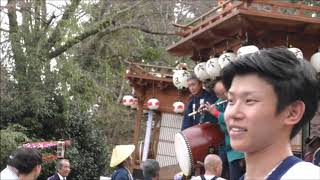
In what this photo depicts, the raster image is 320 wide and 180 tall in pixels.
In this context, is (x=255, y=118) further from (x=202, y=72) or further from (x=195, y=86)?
(x=202, y=72)

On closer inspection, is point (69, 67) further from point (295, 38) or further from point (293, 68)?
point (293, 68)

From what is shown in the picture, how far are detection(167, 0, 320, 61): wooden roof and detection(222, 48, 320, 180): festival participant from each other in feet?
16.1

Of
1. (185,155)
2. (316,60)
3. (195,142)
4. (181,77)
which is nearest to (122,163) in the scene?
(185,155)

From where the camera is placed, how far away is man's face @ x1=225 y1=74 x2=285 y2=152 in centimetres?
175

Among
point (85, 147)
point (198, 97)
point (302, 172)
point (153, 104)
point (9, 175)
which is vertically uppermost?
point (198, 97)

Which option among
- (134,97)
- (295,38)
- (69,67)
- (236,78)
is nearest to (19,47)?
(69,67)

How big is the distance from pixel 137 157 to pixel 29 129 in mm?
3133

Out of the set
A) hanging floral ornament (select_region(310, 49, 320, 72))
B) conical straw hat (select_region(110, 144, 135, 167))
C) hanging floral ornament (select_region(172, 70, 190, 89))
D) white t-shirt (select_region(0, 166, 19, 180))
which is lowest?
conical straw hat (select_region(110, 144, 135, 167))

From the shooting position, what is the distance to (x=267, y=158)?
179cm

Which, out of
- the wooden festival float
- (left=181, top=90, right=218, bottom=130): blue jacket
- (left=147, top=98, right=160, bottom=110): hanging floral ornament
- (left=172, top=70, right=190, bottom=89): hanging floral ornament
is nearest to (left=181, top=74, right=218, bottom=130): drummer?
(left=181, top=90, right=218, bottom=130): blue jacket

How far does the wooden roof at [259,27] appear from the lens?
679cm

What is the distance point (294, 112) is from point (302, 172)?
20 cm

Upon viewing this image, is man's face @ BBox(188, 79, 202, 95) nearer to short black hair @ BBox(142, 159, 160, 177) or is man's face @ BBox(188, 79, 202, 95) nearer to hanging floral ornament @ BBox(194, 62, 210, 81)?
hanging floral ornament @ BBox(194, 62, 210, 81)

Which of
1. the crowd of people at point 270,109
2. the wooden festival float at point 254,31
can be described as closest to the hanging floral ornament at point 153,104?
the wooden festival float at point 254,31
